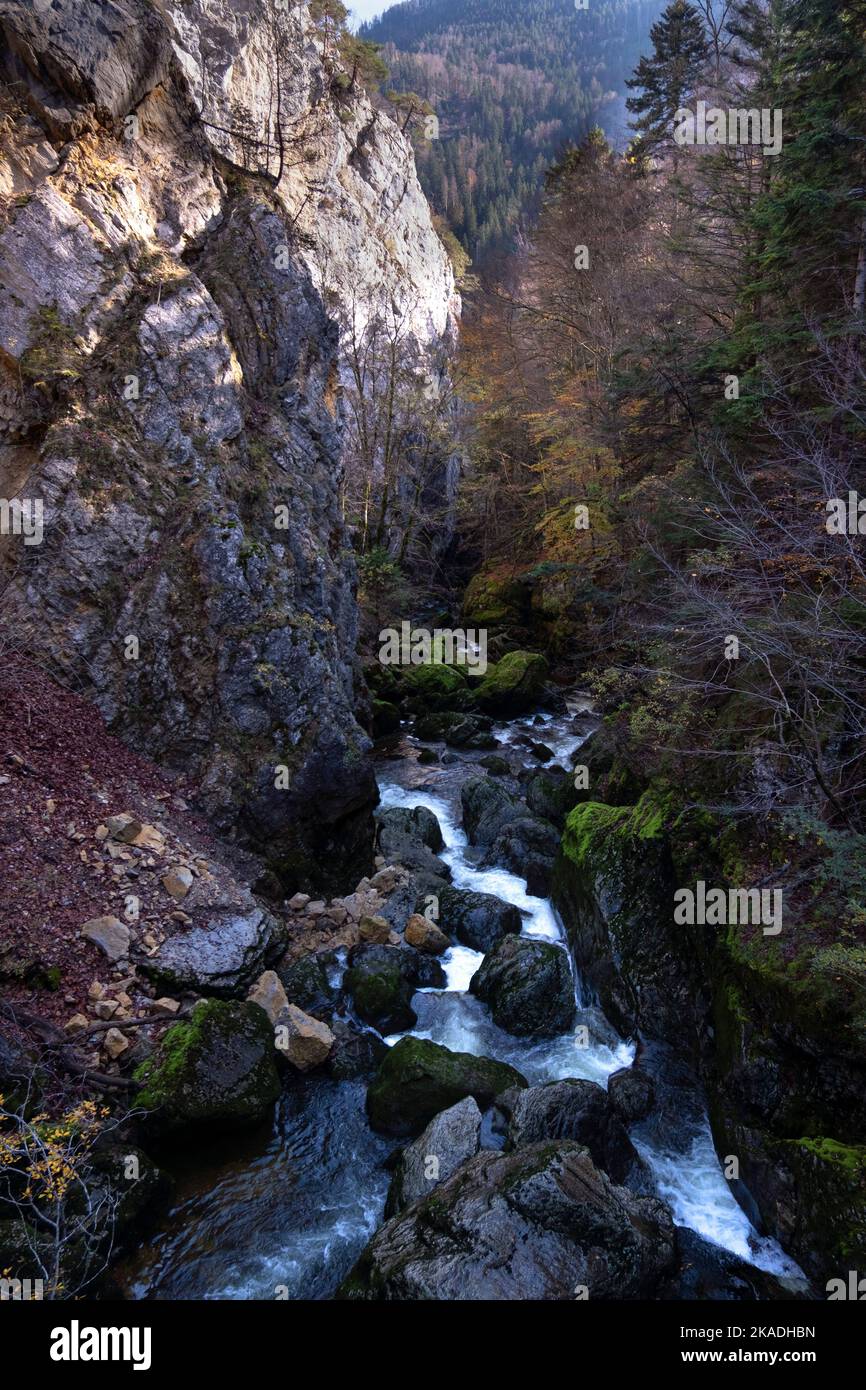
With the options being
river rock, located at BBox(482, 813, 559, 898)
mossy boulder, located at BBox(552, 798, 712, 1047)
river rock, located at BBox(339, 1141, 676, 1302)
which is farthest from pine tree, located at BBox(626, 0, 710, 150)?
river rock, located at BBox(339, 1141, 676, 1302)

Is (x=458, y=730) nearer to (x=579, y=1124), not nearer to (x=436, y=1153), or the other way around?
(x=579, y=1124)

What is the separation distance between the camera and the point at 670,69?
28.8m

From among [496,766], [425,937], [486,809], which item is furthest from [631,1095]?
[496,766]

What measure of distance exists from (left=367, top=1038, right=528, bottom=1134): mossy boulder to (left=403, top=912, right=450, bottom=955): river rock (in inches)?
101

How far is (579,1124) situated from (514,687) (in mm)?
15907

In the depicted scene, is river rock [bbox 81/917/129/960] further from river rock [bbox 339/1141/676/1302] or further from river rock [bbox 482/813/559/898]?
river rock [bbox 482/813/559/898]

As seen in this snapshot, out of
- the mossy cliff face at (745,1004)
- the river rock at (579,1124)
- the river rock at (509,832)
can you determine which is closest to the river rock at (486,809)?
the river rock at (509,832)

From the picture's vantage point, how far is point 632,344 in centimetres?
1445

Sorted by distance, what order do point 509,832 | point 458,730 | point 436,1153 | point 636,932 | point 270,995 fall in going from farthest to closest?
1. point 458,730
2. point 509,832
3. point 636,932
4. point 270,995
5. point 436,1153

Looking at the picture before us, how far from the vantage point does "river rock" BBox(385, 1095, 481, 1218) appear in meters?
6.63

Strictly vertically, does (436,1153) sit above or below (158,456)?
below
